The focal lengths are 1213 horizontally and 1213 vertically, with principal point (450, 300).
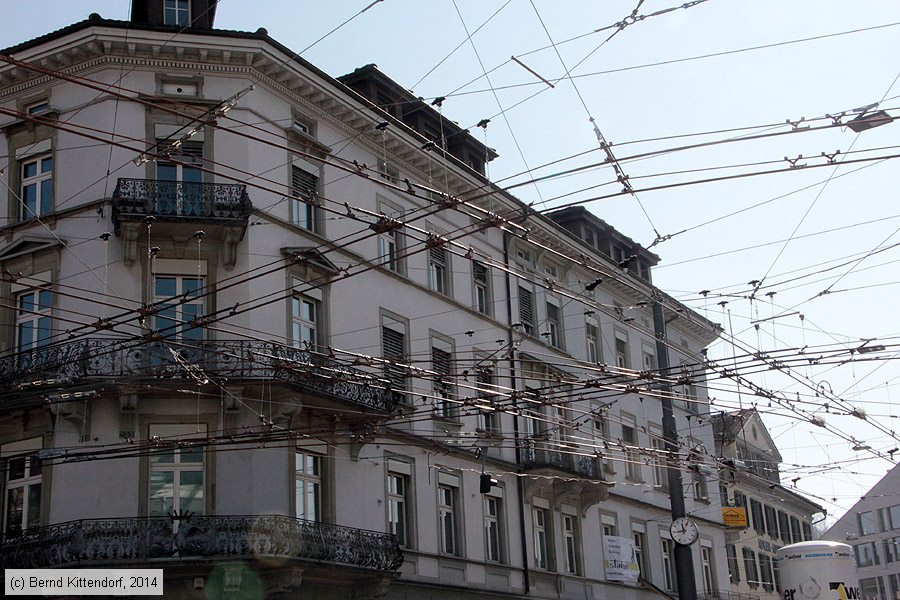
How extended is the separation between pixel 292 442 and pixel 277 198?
5977 millimetres

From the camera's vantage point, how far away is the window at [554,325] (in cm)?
4041

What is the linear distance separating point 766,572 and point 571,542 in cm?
2241

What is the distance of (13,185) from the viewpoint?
28641mm

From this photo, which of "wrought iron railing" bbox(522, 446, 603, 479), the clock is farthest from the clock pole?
"wrought iron railing" bbox(522, 446, 603, 479)

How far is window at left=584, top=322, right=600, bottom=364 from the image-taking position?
43.2 metres

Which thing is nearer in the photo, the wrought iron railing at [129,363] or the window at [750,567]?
the wrought iron railing at [129,363]

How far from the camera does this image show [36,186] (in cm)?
2847

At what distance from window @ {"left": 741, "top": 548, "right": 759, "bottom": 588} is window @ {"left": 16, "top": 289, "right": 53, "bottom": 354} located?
36551 millimetres

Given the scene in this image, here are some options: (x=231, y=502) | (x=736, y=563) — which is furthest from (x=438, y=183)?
(x=736, y=563)

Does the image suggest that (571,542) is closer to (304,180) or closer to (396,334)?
(396,334)

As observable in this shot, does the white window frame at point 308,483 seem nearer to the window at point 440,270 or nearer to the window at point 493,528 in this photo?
the window at point 493,528

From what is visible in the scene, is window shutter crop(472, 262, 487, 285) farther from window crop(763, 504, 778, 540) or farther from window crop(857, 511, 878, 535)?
window crop(857, 511, 878, 535)

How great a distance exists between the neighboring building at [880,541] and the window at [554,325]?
52822mm

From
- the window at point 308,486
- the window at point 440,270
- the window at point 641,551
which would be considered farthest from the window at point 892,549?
the window at point 308,486
